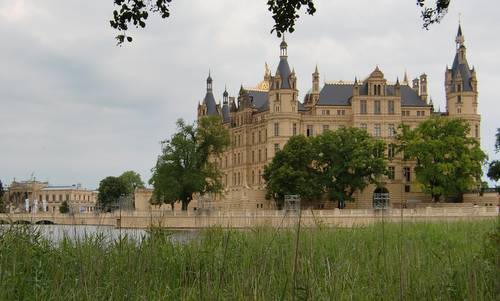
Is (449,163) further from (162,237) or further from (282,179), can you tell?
(162,237)

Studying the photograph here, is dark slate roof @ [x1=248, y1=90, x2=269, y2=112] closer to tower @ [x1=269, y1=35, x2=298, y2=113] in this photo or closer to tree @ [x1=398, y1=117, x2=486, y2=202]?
tower @ [x1=269, y1=35, x2=298, y2=113]

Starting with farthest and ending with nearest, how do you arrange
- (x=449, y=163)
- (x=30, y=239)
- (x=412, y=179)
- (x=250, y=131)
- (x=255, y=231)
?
(x=250, y=131)
(x=412, y=179)
(x=449, y=163)
(x=255, y=231)
(x=30, y=239)

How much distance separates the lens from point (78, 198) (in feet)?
470

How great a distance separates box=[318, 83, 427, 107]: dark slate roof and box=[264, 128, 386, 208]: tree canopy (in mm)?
11222

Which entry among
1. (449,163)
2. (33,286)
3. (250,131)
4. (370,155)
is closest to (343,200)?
(370,155)

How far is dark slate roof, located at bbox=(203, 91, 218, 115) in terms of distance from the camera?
292 feet

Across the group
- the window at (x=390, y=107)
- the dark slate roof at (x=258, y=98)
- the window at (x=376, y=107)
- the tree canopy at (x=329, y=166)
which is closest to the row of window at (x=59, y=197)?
the dark slate roof at (x=258, y=98)

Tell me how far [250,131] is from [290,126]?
7.50 meters

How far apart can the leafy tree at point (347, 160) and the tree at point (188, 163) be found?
821cm

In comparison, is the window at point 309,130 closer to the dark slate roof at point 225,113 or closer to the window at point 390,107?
the window at point 390,107

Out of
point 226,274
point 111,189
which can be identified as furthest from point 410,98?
point 226,274

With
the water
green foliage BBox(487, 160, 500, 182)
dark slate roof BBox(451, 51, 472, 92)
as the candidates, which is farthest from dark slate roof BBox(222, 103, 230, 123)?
the water

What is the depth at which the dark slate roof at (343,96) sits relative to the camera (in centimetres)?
7225

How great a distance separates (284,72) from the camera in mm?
72688
